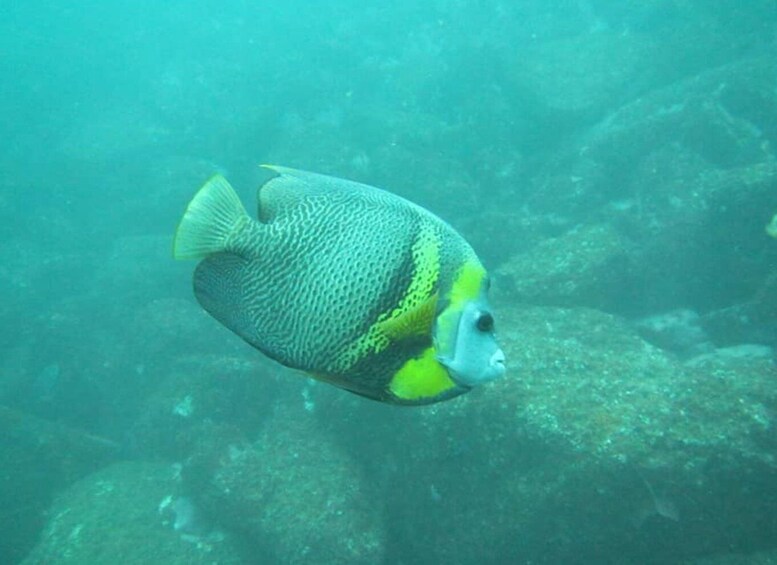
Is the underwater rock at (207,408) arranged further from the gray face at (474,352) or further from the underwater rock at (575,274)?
the gray face at (474,352)

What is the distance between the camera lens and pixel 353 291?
121 cm

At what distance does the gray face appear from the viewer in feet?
3.66

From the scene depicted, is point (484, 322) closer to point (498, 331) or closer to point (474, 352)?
point (474, 352)

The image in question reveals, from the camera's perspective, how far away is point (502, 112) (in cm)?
1447

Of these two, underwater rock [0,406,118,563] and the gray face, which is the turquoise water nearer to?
underwater rock [0,406,118,563]

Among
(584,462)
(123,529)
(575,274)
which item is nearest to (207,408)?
(123,529)

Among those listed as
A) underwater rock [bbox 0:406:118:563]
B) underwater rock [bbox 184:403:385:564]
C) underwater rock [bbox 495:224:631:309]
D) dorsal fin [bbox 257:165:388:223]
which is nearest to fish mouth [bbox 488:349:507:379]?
dorsal fin [bbox 257:165:388:223]

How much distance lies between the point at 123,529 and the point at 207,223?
7.41 m

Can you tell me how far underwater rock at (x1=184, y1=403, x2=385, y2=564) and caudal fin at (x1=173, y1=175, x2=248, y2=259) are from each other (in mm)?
5242

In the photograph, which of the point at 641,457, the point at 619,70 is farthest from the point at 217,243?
the point at 619,70

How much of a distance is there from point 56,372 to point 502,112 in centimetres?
1401

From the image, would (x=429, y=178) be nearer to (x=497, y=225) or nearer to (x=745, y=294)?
(x=497, y=225)

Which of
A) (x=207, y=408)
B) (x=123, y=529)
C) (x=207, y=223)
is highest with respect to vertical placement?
(x=207, y=223)

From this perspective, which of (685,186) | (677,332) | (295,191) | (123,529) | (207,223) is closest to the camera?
(207,223)
